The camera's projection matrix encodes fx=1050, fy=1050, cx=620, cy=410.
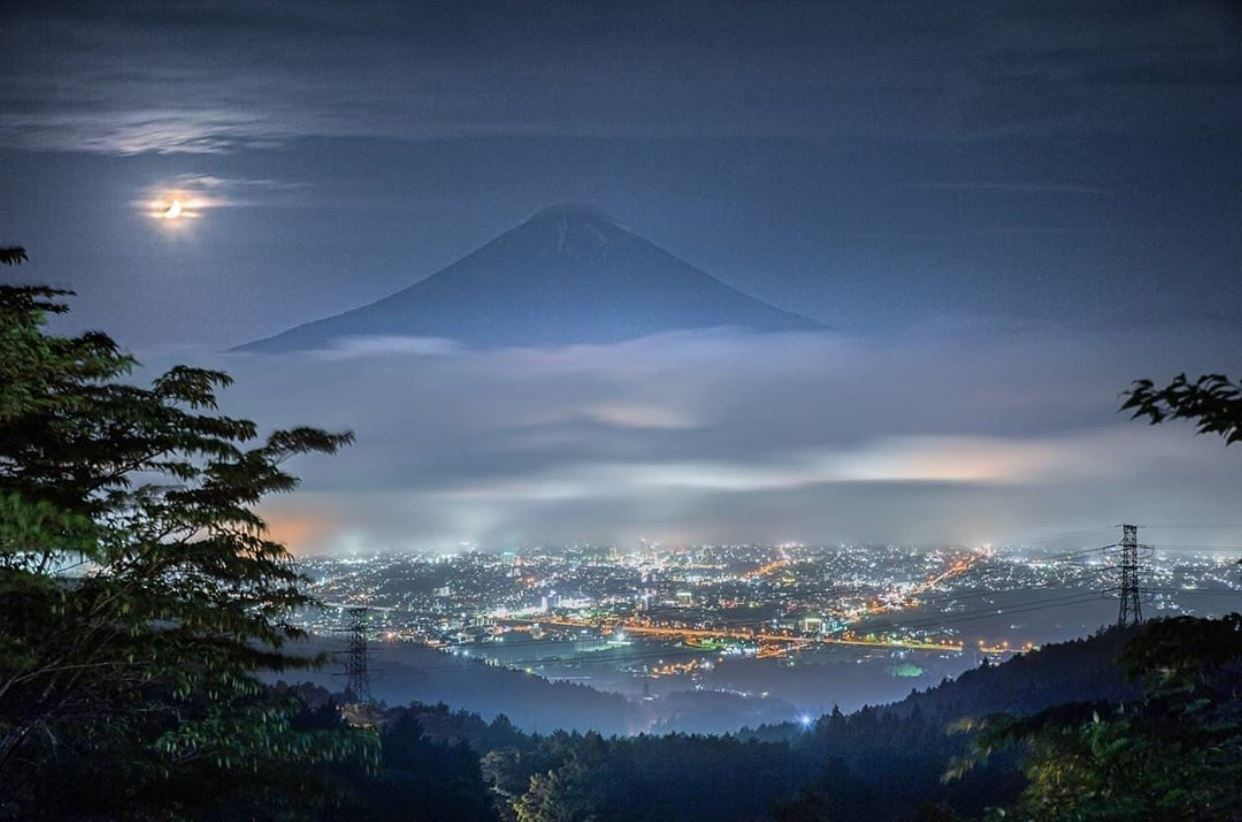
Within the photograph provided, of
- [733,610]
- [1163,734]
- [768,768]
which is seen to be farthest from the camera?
[733,610]

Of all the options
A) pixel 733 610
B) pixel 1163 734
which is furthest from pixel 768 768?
pixel 733 610

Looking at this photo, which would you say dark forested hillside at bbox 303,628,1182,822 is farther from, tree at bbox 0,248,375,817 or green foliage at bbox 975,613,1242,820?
green foliage at bbox 975,613,1242,820

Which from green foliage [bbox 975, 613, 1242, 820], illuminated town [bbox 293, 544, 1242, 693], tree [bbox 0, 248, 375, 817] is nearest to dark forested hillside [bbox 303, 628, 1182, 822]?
tree [bbox 0, 248, 375, 817]

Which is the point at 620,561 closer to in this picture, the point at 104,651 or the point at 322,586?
the point at 322,586

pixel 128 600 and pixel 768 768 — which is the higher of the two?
pixel 128 600

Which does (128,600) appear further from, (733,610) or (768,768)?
(733,610)

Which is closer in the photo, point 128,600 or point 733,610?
point 128,600

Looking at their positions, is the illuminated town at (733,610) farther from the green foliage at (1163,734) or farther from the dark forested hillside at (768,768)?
the green foliage at (1163,734)

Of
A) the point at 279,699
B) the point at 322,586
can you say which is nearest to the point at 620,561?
the point at 322,586

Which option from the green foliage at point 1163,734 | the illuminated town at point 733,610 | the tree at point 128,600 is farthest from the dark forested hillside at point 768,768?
the illuminated town at point 733,610
